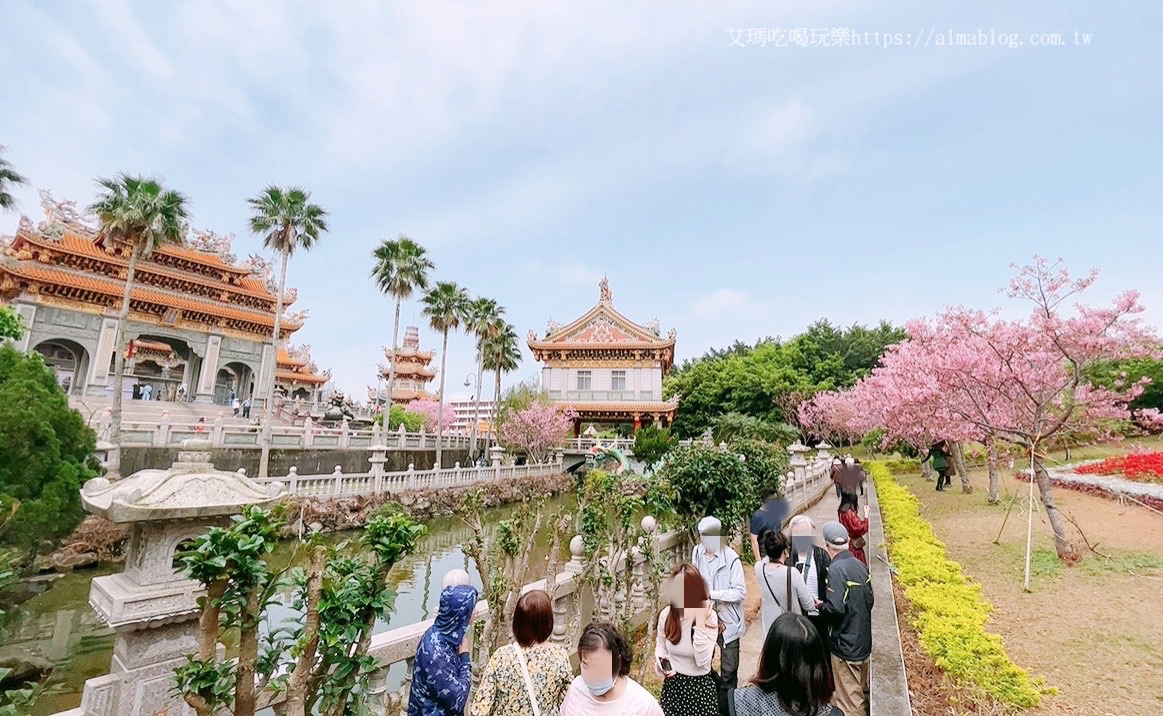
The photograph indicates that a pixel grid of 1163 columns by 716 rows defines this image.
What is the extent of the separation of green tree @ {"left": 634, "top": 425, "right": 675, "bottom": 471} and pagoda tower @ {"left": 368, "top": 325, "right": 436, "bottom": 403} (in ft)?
94.1

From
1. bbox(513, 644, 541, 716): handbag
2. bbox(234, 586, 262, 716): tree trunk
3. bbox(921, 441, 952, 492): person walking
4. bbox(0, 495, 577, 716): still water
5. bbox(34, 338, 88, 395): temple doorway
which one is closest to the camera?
bbox(234, 586, 262, 716): tree trunk

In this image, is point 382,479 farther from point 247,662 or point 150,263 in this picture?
point 150,263

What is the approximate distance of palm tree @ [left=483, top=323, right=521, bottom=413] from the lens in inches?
1150

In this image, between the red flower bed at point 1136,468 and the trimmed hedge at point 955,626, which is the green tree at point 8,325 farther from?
the red flower bed at point 1136,468

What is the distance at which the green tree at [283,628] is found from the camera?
209 centimetres

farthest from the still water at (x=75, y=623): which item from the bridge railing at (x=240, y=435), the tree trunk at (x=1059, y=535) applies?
the tree trunk at (x=1059, y=535)

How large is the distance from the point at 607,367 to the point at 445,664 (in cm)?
2991

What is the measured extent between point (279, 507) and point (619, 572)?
4275 millimetres

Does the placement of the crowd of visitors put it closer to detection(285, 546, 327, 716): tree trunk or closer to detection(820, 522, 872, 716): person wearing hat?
detection(820, 522, 872, 716): person wearing hat

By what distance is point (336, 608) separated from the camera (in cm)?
242

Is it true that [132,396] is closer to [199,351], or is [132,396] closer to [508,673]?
[199,351]

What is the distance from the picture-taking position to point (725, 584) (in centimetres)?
370

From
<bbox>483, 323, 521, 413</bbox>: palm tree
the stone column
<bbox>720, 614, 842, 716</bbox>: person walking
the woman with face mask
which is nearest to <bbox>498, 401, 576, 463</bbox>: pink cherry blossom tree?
<bbox>483, 323, 521, 413</bbox>: palm tree

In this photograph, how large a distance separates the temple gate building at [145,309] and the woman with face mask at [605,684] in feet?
69.4
